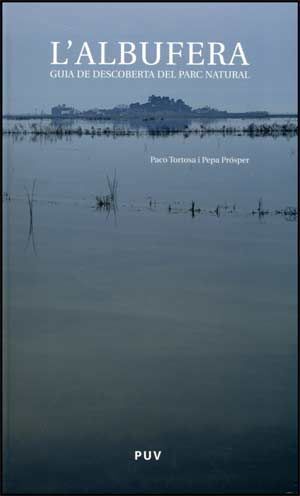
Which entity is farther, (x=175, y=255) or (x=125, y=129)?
(x=125, y=129)

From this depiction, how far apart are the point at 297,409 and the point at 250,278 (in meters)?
1.49

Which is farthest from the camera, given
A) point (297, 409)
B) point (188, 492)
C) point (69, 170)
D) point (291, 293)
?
point (69, 170)

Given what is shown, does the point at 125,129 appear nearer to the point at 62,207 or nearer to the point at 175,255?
the point at 62,207

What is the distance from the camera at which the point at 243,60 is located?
521 cm

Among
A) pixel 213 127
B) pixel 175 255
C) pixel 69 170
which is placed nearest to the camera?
pixel 175 255

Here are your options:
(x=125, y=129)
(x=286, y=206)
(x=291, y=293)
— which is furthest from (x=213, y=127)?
(x=291, y=293)

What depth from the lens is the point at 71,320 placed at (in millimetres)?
5285

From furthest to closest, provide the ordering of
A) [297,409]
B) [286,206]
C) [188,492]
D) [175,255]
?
[286,206] < [175,255] < [297,409] < [188,492]

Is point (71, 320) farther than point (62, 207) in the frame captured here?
No

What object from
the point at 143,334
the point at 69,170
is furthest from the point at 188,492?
the point at 69,170

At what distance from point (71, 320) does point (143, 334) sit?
1.30ft

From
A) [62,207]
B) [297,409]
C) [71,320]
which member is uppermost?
[62,207]

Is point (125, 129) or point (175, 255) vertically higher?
point (125, 129)

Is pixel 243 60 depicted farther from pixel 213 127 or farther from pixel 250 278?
pixel 213 127
